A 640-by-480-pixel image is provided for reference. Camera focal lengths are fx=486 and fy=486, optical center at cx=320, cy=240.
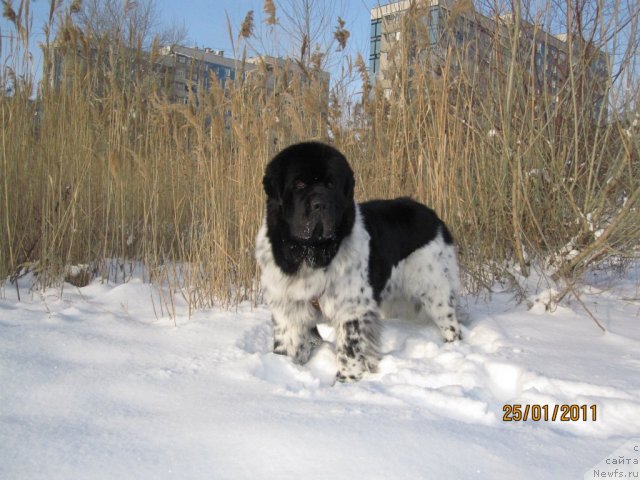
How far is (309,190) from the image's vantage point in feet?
7.77

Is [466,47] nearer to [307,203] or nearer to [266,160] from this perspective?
[266,160]

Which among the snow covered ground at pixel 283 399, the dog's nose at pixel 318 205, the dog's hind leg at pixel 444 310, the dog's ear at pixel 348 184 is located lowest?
the snow covered ground at pixel 283 399

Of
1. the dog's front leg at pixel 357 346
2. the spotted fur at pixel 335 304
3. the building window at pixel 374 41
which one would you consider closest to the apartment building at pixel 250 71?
the building window at pixel 374 41

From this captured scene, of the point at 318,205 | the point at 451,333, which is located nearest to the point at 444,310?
the point at 451,333

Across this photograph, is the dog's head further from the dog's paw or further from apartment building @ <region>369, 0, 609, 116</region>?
apartment building @ <region>369, 0, 609, 116</region>

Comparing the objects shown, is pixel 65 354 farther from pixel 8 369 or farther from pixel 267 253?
pixel 267 253

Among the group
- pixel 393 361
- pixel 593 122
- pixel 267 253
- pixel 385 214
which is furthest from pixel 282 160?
pixel 593 122

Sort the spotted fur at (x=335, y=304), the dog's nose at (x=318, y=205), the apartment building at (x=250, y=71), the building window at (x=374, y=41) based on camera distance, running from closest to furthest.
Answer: the dog's nose at (x=318, y=205)
the spotted fur at (x=335, y=304)
the apartment building at (x=250, y=71)
the building window at (x=374, y=41)

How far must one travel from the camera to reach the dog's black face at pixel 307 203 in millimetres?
2355

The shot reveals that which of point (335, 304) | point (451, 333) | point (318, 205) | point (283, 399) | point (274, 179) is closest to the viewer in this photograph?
point (283, 399)

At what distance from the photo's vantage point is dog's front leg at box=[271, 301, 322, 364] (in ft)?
8.57

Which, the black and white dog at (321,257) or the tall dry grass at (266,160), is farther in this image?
the tall dry grass at (266,160)

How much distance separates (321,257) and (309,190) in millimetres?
371
